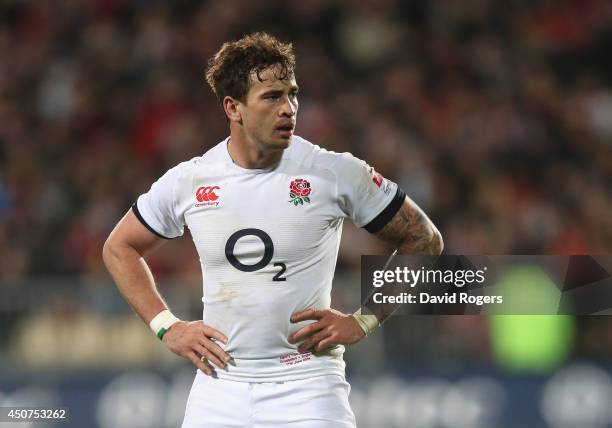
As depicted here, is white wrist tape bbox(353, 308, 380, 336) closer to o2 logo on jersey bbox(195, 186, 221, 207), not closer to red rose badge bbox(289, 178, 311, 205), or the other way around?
red rose badge bbox(289, 178, 311, 205)

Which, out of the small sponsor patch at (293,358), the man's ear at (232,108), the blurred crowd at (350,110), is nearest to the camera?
the small sponsor patch at (293,358)

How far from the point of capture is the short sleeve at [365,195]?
4.89 metres

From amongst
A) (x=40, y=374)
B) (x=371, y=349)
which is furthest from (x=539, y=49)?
(x=40, y=374)

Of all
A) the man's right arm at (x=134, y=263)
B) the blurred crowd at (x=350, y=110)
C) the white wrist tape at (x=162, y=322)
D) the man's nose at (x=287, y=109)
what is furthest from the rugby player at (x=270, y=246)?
the blurred crowd at (x=350, y=110)

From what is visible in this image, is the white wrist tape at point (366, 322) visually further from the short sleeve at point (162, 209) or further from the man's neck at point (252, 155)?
the short sleeve at point (162, 209)

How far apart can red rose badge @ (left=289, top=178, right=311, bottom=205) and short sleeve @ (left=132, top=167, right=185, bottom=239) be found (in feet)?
1.73

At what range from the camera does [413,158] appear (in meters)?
10.9

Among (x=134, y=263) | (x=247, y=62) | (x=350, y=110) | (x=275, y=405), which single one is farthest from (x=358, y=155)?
(x=275, y=405)

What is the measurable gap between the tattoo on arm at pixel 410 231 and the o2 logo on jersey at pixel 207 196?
0.71 metres

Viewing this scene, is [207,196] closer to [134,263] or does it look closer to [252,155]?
[252,155]

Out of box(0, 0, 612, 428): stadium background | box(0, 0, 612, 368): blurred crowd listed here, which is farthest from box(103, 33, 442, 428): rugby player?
box(0, 0, 612, 368): blurred crowd

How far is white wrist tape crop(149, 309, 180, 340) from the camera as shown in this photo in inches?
202

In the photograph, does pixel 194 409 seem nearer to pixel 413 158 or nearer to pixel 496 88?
A: pixel 413 158

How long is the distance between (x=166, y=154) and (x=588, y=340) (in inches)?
184
